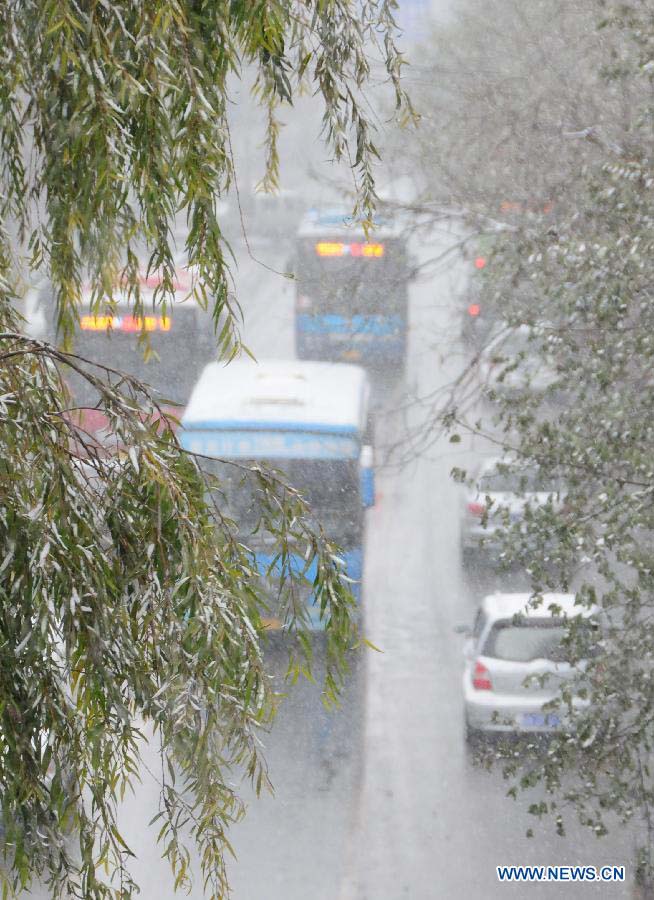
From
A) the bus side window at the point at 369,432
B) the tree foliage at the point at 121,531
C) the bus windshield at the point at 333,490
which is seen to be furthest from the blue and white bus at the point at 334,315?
the tree foliage at the point at 121,531

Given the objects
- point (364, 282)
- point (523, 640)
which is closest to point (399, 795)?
point (523, 640)

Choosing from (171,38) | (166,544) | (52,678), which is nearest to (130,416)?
(166,544)

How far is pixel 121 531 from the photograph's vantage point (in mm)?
3004

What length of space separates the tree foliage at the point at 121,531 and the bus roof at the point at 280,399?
31.5 ft

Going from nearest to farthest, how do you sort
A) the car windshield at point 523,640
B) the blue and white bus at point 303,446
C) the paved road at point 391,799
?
the paved road at point 391,799, the car windshield at point 523,640, the blue and white bus at point 303,446

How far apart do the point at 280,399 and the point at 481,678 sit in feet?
13.8

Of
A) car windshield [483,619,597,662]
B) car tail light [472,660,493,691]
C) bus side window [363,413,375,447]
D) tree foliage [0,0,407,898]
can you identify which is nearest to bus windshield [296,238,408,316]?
bus side window [363,413,375,447]

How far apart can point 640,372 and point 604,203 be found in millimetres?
1081

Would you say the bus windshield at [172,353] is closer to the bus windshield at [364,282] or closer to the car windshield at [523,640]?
the bus windshield at [364,282]

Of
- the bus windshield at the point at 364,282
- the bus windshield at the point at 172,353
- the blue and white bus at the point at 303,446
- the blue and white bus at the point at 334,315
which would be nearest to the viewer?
the bus windshield at the point at 364,282

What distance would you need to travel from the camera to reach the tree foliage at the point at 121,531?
2.79m

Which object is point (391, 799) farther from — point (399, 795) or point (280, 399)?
point (280, 399)

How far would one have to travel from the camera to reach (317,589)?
338 cm

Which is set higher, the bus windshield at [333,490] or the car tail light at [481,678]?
the bus windshield at [333,490]
